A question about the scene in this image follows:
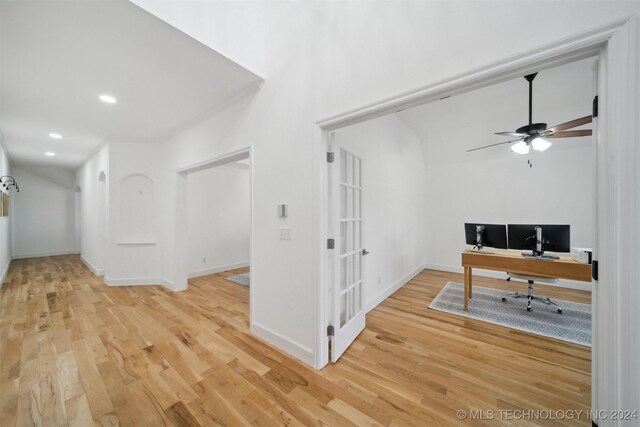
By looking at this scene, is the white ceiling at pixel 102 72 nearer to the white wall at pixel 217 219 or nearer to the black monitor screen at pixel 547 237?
the white wall at pixel 217 219

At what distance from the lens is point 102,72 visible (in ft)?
7.45

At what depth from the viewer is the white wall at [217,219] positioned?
4.93 meters

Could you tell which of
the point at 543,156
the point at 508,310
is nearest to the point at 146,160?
the point at 508,310

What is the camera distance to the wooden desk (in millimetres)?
2505

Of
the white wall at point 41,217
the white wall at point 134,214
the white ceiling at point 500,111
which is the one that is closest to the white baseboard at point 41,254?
the white wall at point 41,217

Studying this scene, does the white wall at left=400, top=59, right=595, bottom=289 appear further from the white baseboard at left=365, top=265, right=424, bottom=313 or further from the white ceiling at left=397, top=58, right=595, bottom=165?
the white baseboard at left=365, top=265, right=424, bottom=313

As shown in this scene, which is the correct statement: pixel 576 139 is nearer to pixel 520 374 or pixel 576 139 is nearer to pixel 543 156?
pixel 543 156

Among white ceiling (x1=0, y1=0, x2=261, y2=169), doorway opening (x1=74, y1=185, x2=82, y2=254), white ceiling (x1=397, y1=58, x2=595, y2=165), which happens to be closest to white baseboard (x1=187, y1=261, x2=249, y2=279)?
white ceiling (x1=0, y1=0, x2=261, y2=169)

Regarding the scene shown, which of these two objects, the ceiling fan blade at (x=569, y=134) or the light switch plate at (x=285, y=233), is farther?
the ceiling fan blade at (x=569, y=134)

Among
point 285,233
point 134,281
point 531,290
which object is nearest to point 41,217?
point 134,281

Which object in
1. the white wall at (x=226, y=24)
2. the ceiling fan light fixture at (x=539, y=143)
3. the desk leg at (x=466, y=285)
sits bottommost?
the desk leg at (x=466, y=285)

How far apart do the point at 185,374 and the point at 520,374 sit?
2.75 meters

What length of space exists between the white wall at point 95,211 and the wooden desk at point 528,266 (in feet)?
20.5

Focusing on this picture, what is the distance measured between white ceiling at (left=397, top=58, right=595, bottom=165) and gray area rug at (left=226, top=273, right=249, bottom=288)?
13.8ft
